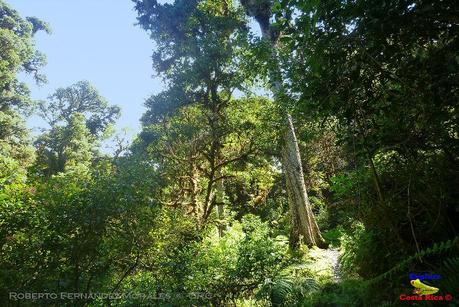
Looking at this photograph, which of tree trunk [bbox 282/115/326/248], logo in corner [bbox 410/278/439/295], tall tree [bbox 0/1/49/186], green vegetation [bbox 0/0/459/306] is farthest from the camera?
tall tree [bbox 0/1/49/186]

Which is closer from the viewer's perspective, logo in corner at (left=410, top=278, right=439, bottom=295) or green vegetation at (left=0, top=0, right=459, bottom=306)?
logo in corner at (left=410, top=278, right=439, bottom=295)

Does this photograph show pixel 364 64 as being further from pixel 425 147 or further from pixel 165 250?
pixel 165 250

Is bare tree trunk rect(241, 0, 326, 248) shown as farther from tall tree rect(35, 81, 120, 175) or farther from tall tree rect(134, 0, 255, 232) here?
tall tree rect(35, 81, 120, 175)

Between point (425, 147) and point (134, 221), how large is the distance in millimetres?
4067

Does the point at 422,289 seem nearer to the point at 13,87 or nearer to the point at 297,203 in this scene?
the point at 297,203

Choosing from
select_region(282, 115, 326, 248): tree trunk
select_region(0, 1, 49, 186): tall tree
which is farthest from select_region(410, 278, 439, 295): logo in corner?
select_region(0, 1, 49, 186): tall tree

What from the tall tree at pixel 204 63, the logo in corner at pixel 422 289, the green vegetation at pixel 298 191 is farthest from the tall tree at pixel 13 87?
the logo in corner at pixel 422 289

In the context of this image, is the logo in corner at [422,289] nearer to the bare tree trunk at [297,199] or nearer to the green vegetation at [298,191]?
the green vegetation at [298,191]

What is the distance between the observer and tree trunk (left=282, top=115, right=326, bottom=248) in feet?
32.1

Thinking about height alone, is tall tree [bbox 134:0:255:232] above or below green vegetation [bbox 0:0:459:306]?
above

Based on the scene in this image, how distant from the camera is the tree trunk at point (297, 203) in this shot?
9.78 m

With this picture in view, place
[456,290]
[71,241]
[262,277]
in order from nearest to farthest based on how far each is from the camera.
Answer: [456,290]
[71,241]
[262,277]

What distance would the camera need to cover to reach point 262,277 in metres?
6.29

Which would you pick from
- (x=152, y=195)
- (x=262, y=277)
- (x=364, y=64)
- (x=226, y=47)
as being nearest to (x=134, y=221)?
(x=152, y=195)
